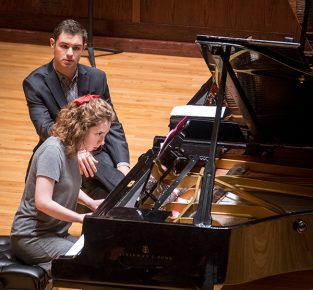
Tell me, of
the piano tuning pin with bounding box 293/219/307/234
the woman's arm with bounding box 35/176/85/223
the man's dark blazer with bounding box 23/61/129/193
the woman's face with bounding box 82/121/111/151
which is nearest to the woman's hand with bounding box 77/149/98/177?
the man's dark blazer with bounding box 23/61/129/193

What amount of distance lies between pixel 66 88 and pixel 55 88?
92 millimetres

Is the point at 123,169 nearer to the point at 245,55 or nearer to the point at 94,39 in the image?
the point at 245,55

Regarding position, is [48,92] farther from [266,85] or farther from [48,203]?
[266,85]

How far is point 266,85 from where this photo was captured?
3.42m

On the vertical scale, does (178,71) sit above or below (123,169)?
above

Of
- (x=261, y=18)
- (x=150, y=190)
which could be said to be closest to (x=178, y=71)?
(x=261, y=18)

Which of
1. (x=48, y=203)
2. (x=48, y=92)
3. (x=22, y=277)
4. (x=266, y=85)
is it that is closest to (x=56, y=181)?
(x=48, y=203)

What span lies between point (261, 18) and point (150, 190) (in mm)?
5025

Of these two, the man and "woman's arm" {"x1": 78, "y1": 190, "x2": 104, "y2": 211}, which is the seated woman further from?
the man

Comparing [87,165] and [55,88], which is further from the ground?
[55,88]

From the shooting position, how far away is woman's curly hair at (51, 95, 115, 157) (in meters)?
3.36

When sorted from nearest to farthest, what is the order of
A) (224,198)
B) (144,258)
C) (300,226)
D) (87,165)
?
(144,258) → (300,226) → (224,198) → (87,165)

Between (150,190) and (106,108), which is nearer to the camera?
(150,190)

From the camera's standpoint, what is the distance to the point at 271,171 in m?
3.54
